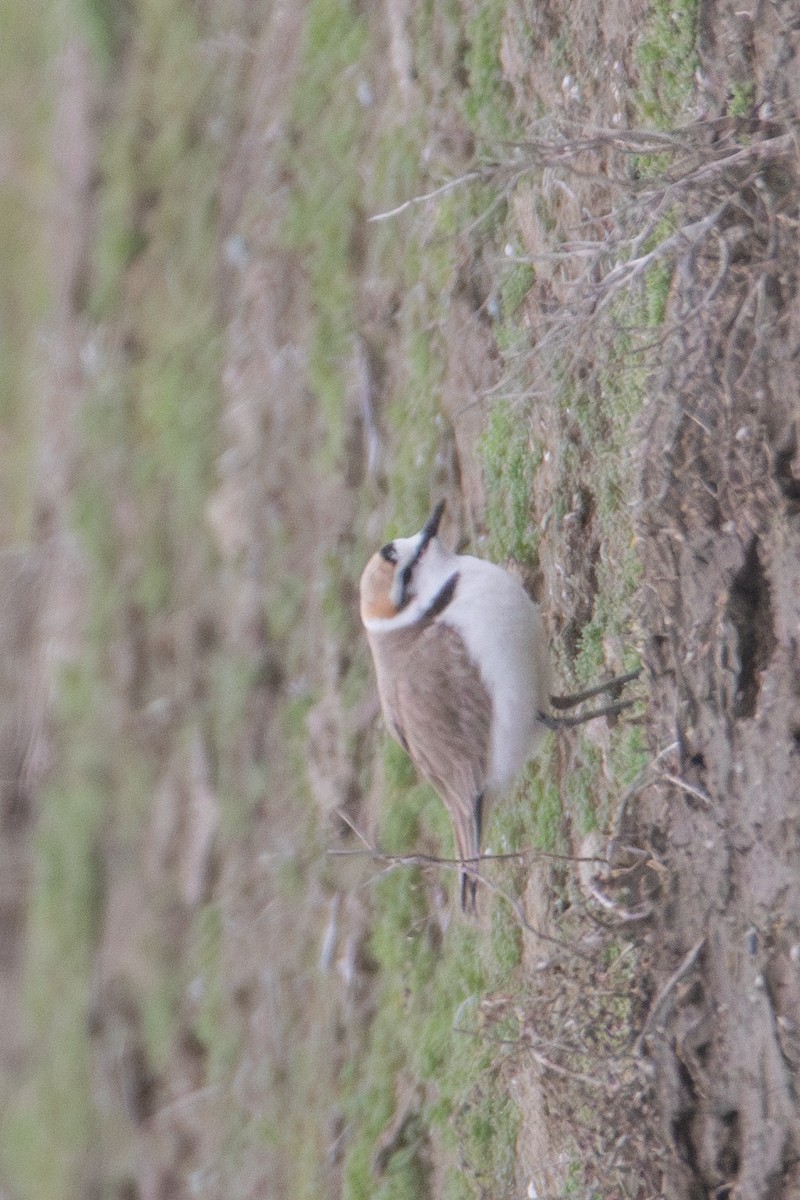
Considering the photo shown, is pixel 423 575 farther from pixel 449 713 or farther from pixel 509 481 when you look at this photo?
pixel 509 481

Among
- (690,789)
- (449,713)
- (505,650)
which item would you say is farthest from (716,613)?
(449,713)

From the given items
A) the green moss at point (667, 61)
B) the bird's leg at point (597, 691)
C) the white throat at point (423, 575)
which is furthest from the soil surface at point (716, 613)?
the white throat at point (423, 575)

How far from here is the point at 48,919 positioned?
7.62m

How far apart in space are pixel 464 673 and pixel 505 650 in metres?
0.17

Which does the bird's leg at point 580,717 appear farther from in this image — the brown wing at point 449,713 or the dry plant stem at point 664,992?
the dry plant stem at point 664,992

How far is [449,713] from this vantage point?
396cm

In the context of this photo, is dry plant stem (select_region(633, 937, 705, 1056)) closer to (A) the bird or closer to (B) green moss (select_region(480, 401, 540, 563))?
(A) the bird

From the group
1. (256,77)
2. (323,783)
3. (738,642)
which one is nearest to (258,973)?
(323,783)

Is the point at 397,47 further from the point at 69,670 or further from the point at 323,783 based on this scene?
the point at 69,670

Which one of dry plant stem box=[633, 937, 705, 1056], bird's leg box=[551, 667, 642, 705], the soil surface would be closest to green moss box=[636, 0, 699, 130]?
the soil surface

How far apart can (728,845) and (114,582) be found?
17.2 ft

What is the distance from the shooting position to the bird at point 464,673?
383cm

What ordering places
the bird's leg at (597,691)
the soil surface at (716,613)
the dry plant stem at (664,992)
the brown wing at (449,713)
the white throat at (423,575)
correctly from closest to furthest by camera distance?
1. the soil surface at (716,613)
2. the dry plant stem at (664,992)
3. the bird's leg at (597,691)
4. the brown wing at (449,713)
5. the white throat at (423,575)

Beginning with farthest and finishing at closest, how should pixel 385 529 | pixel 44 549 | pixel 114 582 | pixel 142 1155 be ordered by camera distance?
1. pixel 44 549
2. pixel 114 582
3. pixel 142 1155
4. pixel 385 529
